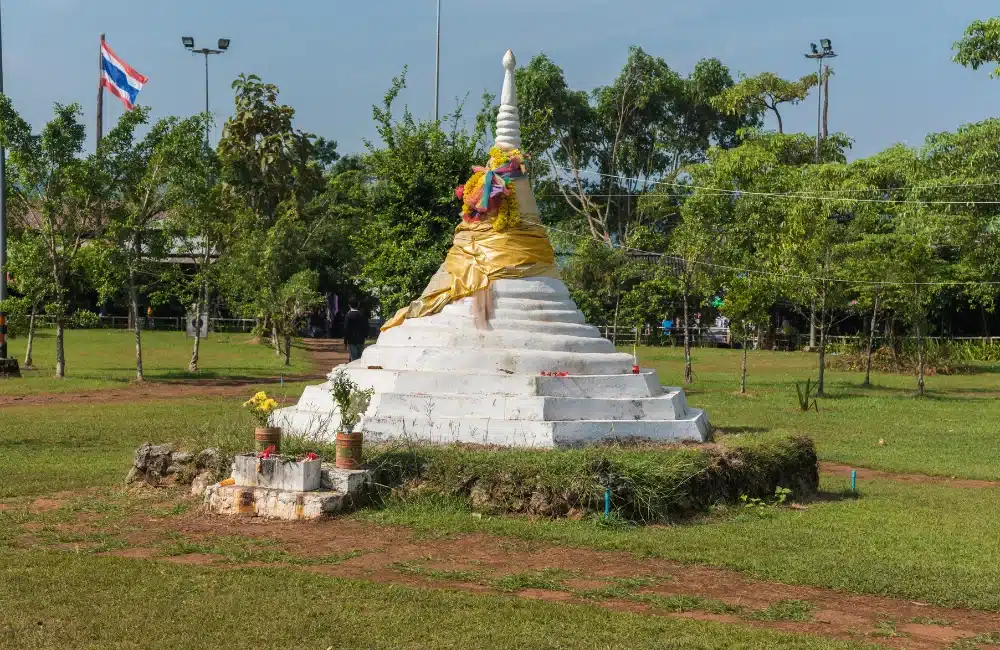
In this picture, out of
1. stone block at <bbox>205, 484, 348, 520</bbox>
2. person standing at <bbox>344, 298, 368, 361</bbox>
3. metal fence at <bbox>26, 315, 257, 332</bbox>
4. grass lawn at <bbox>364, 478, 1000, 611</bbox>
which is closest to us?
grass lawn at <bbox>364, 478, 1000, 611</bbox>

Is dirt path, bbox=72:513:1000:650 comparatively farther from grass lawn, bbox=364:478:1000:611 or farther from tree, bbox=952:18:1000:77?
tree, bbox=952:18:1000:77

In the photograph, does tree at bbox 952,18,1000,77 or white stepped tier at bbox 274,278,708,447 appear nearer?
white stepped tier at bbox 274,278,708,447

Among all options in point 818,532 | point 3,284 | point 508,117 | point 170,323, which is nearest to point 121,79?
point 3,284

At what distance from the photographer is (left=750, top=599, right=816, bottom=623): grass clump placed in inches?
308

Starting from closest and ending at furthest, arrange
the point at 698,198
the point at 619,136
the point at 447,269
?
the point at 447,269, the point at 698,198, the point at 619,136

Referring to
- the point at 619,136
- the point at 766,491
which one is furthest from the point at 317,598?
the point at 619,136

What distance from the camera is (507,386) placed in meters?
13.1

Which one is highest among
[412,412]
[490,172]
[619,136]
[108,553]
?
[619,136]

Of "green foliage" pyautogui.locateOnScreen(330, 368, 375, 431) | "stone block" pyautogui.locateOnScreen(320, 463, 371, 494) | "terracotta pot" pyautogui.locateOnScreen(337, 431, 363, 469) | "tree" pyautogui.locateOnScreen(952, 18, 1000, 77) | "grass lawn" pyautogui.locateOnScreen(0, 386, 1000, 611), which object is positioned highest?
"tree" pyautogui.locateOnScreen(952, 18, 1000, 77)

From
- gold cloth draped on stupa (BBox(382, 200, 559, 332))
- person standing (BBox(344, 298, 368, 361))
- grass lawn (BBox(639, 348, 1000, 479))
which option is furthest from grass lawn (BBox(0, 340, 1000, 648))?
person standing (BBox(344, 298, 368, 361))

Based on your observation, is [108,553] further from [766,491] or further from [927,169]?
[927,169]

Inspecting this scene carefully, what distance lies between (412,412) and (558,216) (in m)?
44.6

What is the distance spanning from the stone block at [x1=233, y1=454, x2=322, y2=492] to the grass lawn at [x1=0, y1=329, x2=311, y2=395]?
1450 cm

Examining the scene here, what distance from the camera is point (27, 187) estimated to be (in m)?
27.4
